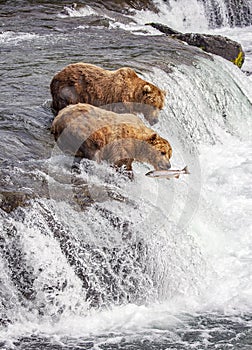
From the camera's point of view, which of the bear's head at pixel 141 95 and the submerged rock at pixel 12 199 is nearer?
the submerged rock at pixel 12 199

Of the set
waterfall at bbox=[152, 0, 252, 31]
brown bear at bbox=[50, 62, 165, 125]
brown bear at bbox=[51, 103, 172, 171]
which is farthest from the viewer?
waterfall at bbox=[152, 0, 252, 31]

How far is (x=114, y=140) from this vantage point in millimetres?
6102

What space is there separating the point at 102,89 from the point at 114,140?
144 centimetres

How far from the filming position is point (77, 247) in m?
5.36

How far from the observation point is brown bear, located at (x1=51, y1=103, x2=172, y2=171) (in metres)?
6.11

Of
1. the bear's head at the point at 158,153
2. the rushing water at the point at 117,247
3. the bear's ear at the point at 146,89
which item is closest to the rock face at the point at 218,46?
the rushing water at the point at 117,247

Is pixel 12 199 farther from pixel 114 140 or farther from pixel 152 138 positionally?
pixel 152 138

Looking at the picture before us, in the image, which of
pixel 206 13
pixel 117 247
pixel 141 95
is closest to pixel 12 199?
pixel 117 247

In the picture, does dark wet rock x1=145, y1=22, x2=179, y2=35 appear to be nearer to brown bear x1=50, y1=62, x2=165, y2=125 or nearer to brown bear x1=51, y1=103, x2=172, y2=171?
brown bear x1=50, y1=62, x2=165, y2=125

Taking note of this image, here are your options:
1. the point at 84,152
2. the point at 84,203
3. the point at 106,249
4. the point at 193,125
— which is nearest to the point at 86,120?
the point at 84,152

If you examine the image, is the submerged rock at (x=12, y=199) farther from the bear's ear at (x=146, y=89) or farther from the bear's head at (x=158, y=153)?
the bear's ear at (x=146, y=89)

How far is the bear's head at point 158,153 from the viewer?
20.3ft

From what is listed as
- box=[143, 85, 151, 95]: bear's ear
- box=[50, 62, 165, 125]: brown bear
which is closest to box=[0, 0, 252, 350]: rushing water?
box=[50, 62, 165, 125]: brown bear

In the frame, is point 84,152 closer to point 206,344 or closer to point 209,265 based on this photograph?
point 209,265
